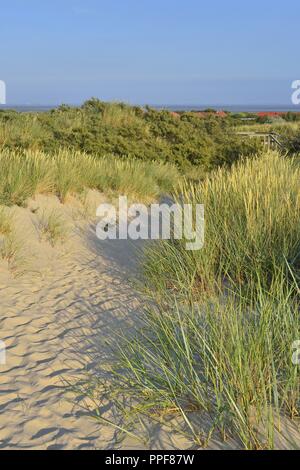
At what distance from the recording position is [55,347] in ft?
14.8

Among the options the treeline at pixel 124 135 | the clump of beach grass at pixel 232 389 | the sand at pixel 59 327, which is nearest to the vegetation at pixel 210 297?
the clump of beach grass at pixel 232 389

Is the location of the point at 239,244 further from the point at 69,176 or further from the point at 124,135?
the point at 124,135

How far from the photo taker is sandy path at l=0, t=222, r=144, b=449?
→ 3184mm

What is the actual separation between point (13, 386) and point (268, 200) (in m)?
3.51

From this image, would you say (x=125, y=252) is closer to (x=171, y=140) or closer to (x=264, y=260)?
(x=264, y=260)

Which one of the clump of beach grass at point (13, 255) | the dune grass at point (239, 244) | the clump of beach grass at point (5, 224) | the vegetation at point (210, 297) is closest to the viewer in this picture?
the vegetation at point (210, 297)

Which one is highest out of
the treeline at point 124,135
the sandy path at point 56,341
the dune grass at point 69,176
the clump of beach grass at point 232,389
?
the treeline at point 124,135

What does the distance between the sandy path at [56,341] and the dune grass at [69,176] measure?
2327 millimetres

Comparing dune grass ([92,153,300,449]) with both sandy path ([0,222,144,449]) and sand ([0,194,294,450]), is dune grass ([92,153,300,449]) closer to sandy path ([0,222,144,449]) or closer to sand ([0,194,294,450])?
sand ([0,194,294,450])

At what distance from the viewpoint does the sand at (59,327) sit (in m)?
3.15

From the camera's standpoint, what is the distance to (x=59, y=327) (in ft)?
16.4

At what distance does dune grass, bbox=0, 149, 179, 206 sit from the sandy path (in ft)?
7.63

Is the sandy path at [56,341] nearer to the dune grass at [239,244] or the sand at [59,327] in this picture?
the sand at [59,327]

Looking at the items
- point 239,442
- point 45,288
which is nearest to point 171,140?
point 45,288
